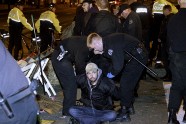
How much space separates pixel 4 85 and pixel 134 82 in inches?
152

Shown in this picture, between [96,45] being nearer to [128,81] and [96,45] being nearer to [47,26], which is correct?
[128,81]

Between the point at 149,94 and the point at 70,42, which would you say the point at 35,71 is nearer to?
the point at 70,42

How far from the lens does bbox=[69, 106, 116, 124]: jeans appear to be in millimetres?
5773

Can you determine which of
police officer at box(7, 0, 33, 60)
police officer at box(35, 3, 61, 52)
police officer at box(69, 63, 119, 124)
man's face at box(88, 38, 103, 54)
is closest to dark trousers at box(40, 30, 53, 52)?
police officer at box(35, 3, 61, 52)

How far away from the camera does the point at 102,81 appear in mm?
6016

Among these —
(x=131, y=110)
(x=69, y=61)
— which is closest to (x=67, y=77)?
(x=69, y=61)

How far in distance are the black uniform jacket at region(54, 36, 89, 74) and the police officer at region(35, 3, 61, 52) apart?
4.45 meters

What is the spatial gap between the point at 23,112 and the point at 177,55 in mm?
3366

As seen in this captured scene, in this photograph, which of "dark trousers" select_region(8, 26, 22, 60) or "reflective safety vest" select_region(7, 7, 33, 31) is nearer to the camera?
"reflective safety vest" select_region(7, 7, 33, 31)

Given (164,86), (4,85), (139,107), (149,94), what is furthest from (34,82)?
(164,86)

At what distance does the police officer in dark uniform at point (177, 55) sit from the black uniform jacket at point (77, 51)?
1222 mm

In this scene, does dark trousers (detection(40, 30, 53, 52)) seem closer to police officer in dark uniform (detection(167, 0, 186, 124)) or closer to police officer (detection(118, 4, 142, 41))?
police officer (detection(118, 4, 142, 41))

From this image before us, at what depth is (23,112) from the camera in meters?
2.93

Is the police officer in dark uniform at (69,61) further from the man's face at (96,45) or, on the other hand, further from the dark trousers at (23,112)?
the dark trousers at (23,112)
